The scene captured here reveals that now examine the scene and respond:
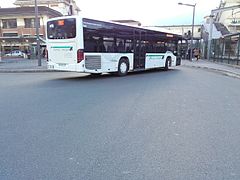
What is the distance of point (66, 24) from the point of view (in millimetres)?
11844

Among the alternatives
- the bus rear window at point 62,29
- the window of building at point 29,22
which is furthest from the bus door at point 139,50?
the window of building at point 29,22

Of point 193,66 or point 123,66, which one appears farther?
point 193,66

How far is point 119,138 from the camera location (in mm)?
4312

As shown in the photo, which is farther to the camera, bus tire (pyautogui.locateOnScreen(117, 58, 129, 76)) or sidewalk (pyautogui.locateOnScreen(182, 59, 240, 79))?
sidewalk (pyautogui.locateOnScreen(182, 59, 240, 79))

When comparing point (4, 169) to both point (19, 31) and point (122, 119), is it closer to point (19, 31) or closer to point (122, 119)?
point (122, 119)

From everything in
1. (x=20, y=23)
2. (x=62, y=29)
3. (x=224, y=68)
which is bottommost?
(x=224, y=68)

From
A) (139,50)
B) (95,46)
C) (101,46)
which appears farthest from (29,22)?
(95,46)

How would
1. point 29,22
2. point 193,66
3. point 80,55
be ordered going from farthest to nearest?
1. point 29,22
2. point 193,66
3. point 80,55

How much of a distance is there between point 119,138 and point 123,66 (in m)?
10.3

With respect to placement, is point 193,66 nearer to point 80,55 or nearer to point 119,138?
point 80,55

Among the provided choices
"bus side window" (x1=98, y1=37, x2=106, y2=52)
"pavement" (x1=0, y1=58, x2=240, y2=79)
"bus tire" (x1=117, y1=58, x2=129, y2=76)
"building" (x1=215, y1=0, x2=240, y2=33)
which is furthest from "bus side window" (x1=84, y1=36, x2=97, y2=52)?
"building" (x1=215, y1=0, x2=240, y2=33)

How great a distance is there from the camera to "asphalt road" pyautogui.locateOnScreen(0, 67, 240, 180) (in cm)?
320

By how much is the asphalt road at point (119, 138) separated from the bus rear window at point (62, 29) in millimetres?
5223

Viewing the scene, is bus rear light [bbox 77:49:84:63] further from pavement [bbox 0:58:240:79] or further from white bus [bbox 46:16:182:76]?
pavement [bbox 0:58:240:79]
